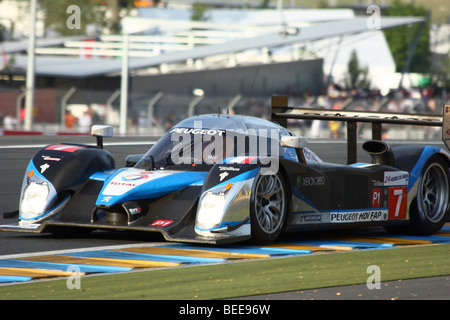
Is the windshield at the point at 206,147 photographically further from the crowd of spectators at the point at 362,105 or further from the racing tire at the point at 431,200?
the crowd of spectators at the point at 362,105

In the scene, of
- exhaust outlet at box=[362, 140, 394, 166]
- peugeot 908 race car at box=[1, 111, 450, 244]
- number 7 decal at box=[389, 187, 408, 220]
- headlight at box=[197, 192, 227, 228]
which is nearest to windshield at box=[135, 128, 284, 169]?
peugeot 908 race car at box=[1, 111, 450, 244]

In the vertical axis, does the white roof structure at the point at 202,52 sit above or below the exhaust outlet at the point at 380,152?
above

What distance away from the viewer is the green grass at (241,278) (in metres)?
5.87

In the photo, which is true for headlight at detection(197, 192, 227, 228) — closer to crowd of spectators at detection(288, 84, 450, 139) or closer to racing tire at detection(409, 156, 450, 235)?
racing tire at detection(409, 156, 450, 235)

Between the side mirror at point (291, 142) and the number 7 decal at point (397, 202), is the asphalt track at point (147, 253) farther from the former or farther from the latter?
the side mirror at point (291, 142)

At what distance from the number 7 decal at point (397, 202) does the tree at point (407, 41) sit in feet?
206

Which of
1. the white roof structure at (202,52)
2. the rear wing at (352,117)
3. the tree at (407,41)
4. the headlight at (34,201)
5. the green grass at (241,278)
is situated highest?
the tree at (407,41)

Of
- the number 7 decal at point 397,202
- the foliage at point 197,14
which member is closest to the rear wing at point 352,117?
the number 7 decal at point 397,202

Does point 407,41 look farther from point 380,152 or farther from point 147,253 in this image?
point 147,253

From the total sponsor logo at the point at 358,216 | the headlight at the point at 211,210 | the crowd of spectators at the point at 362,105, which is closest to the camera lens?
the headlight at the point at 211,210

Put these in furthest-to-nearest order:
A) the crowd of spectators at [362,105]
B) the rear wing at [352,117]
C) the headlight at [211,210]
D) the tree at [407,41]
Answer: the tree at [407,41], the crowd of spectators at [362,105], the rear wing at [352,117], the headlight at [211,210]

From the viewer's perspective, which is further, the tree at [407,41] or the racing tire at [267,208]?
the tree at [407,41]

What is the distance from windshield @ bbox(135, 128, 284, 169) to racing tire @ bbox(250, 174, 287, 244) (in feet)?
1.98
